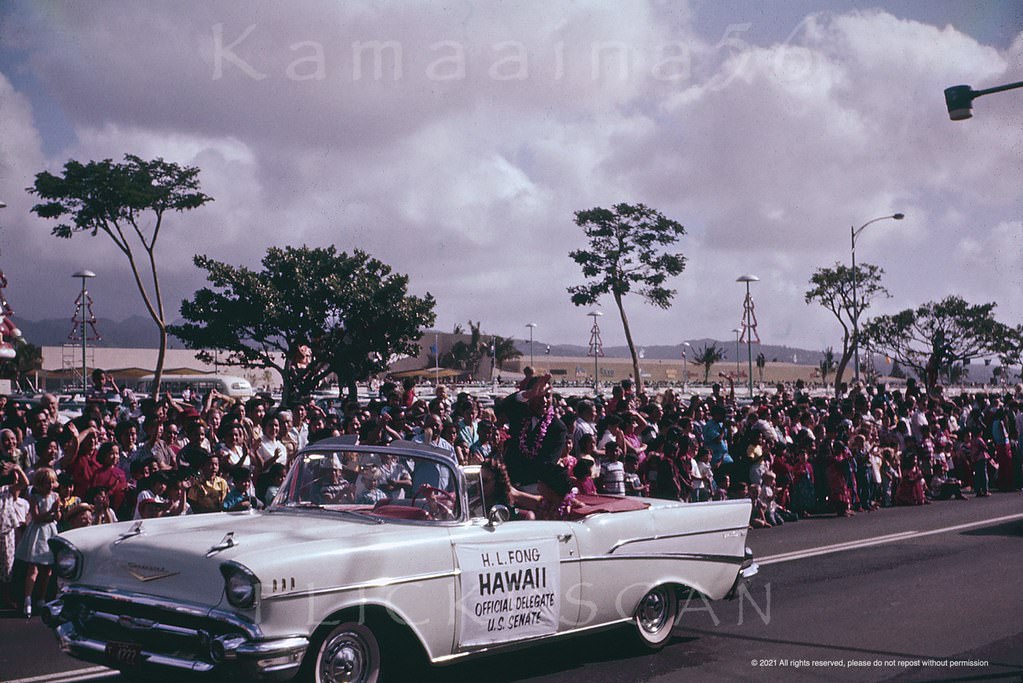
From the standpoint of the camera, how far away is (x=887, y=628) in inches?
295

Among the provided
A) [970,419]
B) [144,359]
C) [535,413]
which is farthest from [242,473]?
[144,359]

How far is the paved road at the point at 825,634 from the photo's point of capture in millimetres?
6320

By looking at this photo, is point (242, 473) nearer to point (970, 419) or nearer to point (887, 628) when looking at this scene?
point (887, 628)

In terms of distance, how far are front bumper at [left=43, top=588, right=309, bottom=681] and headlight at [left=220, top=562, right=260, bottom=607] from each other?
0.08m

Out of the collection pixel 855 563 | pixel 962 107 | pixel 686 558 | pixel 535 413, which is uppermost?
pixel 962 107

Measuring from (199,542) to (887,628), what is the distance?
5.16 metres

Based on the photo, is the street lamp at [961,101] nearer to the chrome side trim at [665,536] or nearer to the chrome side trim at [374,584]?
the chrome side trim at [665,536]

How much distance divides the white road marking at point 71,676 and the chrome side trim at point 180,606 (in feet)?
4.40

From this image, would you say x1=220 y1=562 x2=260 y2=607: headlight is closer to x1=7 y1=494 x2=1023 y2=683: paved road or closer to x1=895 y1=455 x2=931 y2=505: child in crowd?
x1=7 y1=494 x2=1023 y2=683: paved road

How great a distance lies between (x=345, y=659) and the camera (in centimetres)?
512

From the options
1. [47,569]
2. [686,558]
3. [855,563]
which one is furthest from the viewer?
[855,563]

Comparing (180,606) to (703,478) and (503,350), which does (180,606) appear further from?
(503,350)

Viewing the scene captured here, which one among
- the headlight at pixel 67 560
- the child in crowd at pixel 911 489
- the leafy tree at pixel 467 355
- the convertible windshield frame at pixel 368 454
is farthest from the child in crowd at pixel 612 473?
the leafy tree at pixel 467 355

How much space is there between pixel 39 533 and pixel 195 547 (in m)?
4.42
